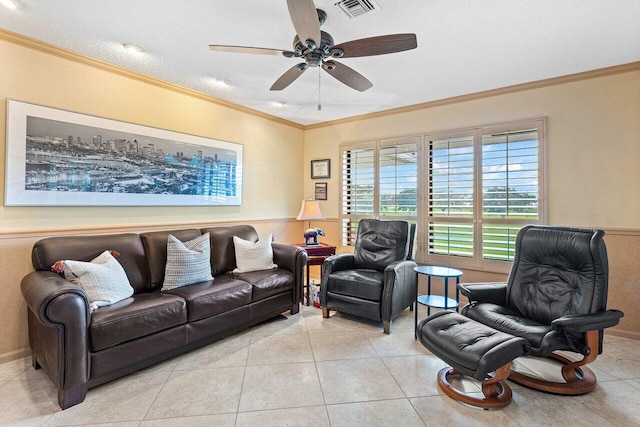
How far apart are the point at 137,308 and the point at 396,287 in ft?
7.30

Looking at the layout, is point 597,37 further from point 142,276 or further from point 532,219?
point 142,276

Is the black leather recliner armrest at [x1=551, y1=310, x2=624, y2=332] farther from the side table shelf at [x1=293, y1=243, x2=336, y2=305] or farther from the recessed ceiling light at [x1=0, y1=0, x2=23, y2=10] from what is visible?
the recessed ceiling light at [x1=0, y1=0, x2=23, y2=10]

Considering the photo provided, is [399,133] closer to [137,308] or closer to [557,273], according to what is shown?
[557,273]

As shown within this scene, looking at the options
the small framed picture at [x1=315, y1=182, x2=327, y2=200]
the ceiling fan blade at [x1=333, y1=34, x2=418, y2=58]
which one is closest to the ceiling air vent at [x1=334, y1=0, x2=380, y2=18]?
the ceiling fan blade at [x1=333, y1=34, x2=418, y2=58]

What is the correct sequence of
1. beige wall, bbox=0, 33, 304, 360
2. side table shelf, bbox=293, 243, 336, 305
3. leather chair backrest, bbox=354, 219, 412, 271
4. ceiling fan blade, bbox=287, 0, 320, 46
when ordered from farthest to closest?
side table shelf, bbox=293, 243, 336, 305, leather chair backrest, bbox=354, 219, 412, 271, beige wall, bbox=0, 33, 304, 360, ceiling fan blade, bbox=287, 0, 320, 46

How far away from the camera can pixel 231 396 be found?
80.3 inches

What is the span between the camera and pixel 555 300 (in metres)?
2.33

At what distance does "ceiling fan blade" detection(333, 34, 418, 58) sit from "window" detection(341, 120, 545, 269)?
6.98 ft

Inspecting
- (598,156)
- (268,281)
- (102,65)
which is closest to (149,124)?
(102,65)

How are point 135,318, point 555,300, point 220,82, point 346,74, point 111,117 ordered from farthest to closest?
point 220,82, point 111,117, point 346,74, point 555,300, point 135,318

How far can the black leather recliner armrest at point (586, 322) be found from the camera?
1.90m

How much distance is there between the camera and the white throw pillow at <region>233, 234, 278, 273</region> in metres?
3.38

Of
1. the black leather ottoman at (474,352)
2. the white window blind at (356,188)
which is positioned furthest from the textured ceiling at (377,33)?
the black leather ottoman at (474,352)

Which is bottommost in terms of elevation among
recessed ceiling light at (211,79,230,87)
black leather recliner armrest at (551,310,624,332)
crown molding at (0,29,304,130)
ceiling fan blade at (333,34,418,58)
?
black leather recliner armrest at (551,310,624,332)
